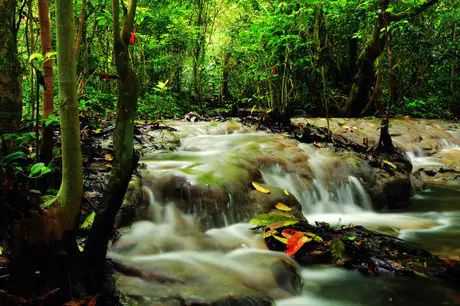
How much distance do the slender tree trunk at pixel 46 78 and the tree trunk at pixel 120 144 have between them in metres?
0.93

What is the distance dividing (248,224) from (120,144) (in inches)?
101

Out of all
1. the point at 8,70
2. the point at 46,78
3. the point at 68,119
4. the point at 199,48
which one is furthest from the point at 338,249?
the point at 199,48

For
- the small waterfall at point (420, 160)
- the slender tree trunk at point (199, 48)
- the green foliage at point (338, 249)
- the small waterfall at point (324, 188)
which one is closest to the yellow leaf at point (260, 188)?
the small waterfall at point (324, 188)

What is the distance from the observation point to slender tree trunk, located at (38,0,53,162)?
343 cm

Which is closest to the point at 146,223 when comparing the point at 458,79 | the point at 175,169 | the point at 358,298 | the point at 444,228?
the point at 175,169

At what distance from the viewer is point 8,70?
354cm

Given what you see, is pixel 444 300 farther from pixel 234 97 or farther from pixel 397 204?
pixel 234 97

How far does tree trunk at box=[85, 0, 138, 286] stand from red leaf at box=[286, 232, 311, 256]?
2024 millimetres

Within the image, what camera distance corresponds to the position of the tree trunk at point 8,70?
3.49 m

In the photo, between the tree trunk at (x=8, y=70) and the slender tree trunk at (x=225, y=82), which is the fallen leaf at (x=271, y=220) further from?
the slender tree trunk at (x=225, y=82)

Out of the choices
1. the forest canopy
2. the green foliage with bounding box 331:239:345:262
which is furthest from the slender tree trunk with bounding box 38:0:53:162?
the forest canopy

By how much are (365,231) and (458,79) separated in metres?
13.2

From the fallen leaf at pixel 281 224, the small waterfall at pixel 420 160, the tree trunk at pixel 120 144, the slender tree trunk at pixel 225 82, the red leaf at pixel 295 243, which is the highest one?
the slender tree trunk at pixel 225 82

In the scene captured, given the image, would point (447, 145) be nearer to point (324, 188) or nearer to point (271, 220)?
point (324, 188)
